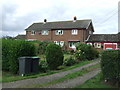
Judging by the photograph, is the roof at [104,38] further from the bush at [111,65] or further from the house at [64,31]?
the bush at [111,65]

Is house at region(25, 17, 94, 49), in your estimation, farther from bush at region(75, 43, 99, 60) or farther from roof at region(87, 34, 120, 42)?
bush at region(75, 43, 99, 60)

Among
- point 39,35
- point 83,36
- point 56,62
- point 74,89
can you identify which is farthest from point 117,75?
point 39,35

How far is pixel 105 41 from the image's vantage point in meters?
36.9

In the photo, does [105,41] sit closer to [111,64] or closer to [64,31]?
[64,31]

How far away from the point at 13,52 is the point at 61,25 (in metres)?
30.9

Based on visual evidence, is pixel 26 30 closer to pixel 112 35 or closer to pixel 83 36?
pixel 83 36

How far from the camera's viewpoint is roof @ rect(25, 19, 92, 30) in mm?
40112

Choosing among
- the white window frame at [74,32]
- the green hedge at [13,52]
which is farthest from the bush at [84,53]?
the white window frame at [74,32]

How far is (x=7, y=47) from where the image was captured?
1296 centimetres

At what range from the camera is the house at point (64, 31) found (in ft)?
129

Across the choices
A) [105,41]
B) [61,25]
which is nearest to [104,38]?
[105,41]

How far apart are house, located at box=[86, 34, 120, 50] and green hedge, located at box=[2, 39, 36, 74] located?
2528cm

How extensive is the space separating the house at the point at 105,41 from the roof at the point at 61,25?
10.5 ft

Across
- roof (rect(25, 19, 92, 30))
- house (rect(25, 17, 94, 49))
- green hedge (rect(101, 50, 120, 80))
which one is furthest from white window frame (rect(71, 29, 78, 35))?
green hedge (rect(101, 50, 120, 80))
